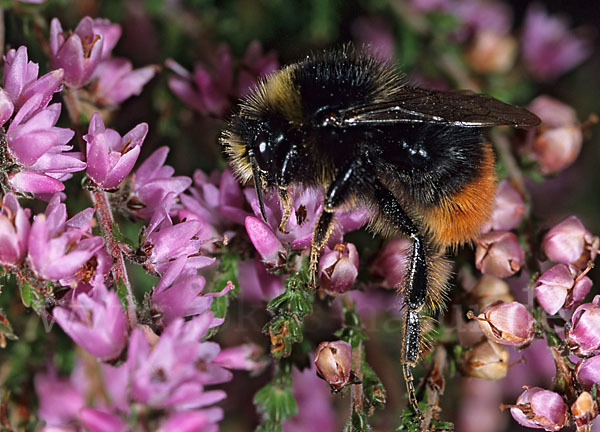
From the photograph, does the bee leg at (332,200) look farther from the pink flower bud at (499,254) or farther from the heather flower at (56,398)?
the heather flower at (56,398)

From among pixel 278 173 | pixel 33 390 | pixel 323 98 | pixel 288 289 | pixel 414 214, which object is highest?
pixel 323 98

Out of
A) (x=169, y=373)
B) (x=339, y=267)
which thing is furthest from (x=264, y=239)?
(x=169, y=373)

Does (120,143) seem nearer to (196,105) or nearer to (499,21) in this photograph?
(196,105)

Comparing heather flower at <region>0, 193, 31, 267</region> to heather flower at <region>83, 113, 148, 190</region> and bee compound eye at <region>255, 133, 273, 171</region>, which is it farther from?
bee compound eye at <region>255, 133, 273, 171</region>

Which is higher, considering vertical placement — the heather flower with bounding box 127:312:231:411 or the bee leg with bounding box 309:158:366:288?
the bee leg with bounding box 309:158:366:288

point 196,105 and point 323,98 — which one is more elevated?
point 323,98

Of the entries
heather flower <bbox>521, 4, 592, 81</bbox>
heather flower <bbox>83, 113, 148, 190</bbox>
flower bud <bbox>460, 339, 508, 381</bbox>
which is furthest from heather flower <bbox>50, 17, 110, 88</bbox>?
heather flower <bbox>521, 4, 592, 81</bbox>

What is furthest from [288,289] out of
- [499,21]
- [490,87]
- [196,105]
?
[499,21]
